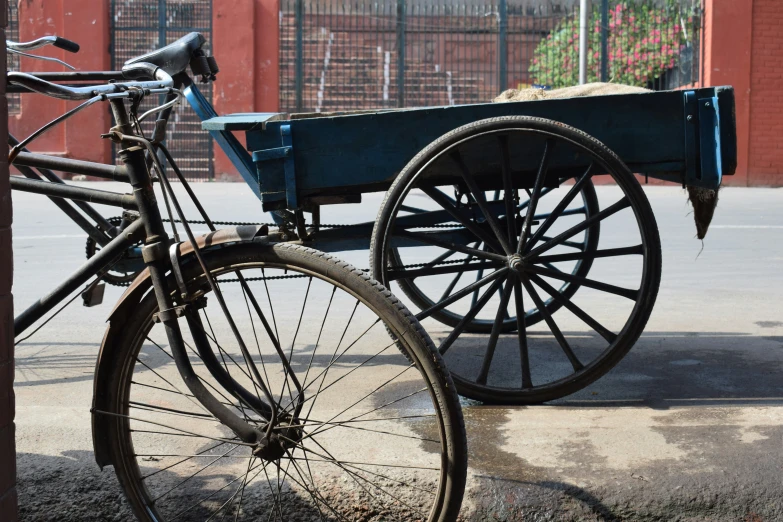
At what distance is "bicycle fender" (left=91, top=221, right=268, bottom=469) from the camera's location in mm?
2303

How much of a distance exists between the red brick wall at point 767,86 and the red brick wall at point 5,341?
53.8ft

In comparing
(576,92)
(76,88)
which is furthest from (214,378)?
(576,92)

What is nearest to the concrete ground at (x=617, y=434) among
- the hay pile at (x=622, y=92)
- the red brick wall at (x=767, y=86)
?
the hay pile at (x=622, y=92)

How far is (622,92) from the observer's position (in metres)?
4.41

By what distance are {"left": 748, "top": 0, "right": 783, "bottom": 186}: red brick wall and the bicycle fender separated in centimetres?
1604

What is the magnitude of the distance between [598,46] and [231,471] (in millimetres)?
16491

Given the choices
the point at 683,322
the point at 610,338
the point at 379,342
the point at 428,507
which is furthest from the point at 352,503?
the point at 683,322

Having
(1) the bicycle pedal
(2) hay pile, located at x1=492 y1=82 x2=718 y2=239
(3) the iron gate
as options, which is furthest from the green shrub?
(1) the bicycle pedal

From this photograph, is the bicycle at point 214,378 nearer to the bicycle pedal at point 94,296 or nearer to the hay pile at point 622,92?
the bicycle pedal at point 94,296

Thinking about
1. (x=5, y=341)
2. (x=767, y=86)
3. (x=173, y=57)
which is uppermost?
(x=767, y=86)

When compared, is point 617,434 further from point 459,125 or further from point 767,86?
point 767,86

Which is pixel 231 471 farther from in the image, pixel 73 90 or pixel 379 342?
pixel 379 342

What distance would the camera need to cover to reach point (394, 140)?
368cm

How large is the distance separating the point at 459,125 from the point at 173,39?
1586 centimetres
